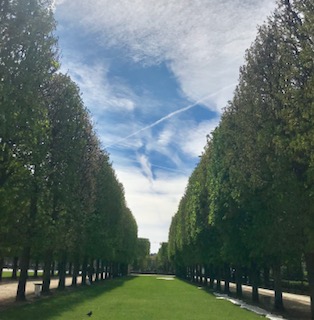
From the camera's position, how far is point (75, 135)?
33.7 meters

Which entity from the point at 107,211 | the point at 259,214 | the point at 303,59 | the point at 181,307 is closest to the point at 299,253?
the point at 259,214

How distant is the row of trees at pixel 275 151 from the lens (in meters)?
18.4

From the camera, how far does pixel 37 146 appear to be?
76.9 feet

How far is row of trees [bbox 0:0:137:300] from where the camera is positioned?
60.9 ft

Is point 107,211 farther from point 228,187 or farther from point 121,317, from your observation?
point 121,317

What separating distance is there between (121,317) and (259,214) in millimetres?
9601

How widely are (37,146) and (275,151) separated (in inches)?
495

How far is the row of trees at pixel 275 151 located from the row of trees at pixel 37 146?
1112 cm

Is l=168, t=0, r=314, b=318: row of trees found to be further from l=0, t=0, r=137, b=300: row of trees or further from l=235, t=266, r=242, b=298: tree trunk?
l=0, t=0, r=137, b=300: row of trees

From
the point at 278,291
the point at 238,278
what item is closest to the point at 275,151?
the point at 278,291

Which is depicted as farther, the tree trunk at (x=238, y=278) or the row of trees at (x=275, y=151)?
the tree trunk at (x=238, y=278)

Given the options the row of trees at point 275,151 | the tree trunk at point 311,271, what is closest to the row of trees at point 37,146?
the row of trees at point 275,151

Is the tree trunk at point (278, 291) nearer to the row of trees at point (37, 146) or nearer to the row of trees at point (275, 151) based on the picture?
the row of trees at point (275, 151)

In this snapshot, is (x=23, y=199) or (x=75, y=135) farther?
(x=75, y=135)
